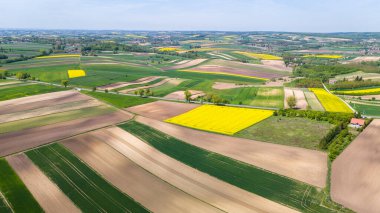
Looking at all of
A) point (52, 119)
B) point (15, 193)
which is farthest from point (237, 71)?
point (15, 193)

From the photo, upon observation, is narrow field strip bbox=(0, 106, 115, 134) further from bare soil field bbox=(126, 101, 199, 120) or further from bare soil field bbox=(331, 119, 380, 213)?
bare soil field bbox=(331, 119, 380, 213)

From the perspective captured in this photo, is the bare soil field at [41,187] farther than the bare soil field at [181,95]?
No

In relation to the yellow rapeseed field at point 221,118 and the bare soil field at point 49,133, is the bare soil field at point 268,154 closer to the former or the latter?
the yellow rapeseed field at point 221,118

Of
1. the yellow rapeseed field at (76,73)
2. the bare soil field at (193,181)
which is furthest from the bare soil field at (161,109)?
the yellow rapeseed field at (76,73)

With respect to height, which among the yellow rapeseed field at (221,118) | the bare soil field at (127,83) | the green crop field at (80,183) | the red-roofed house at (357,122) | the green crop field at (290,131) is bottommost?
the bare soil field at (127,83)

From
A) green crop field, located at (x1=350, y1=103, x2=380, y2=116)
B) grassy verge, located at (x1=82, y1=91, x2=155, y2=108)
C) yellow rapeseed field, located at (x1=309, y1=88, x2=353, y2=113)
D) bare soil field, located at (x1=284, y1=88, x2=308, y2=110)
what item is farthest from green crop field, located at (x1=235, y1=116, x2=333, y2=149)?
grassy verge, located at (x1=82, y1=91, x2=155, y2=108)

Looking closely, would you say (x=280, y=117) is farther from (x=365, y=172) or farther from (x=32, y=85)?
(x=32, y=85)

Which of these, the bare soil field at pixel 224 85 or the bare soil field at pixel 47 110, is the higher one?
the bare soil field at pixel 47 110

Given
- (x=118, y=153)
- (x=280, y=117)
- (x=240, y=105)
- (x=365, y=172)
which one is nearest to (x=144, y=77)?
(x=240, y=105)

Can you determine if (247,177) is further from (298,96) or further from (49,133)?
(298,96)

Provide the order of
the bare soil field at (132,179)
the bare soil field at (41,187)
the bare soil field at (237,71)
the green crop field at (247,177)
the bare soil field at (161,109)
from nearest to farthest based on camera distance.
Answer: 1. the bare soil field at (41,187)
2. the bare soil field at (132,179)
3. the green crop field at (247,177)
4. the bare soil field at (161,109)
5. the bare soil field at (237,71)
